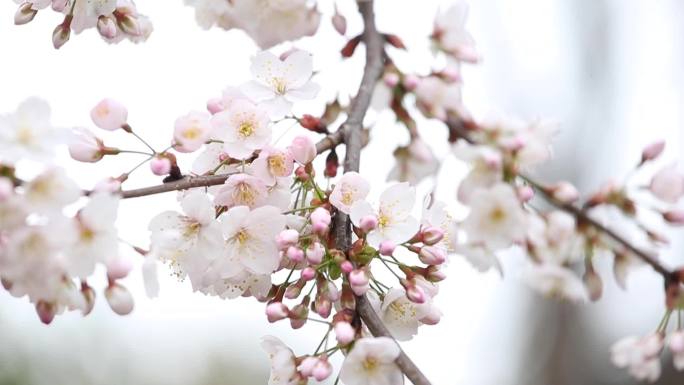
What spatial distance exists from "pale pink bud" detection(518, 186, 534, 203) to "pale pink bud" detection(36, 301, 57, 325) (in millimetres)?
388

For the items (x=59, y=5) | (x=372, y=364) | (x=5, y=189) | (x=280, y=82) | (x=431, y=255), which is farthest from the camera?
(x=59, y=5)

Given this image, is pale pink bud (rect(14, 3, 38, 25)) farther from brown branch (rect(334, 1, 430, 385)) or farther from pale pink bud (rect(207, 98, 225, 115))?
brown branch (rect(334, 1, 430, 385))

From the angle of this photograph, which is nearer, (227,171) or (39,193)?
(39,193)

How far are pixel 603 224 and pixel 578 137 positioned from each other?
155 inches

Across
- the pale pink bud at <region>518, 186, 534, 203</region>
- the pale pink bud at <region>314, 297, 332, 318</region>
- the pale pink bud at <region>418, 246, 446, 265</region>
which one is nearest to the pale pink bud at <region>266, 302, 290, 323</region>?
the pale pink bud at <region>314, 297, 332, 318</region>

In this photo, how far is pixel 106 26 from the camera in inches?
44.4

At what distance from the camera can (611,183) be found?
73 centimetres

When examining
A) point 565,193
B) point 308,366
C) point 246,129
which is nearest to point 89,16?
point 246,129

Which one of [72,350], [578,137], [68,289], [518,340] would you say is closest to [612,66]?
[578,137]

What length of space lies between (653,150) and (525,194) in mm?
179

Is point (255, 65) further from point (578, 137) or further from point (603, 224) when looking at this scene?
point (578, 137)

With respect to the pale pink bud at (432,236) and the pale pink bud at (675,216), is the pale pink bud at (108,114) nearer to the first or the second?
the pale pink bud at (432,236)

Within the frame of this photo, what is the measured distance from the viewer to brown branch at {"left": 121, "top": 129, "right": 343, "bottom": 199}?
2.59 ft

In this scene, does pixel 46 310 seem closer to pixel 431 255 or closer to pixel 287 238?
pixel 287 238
